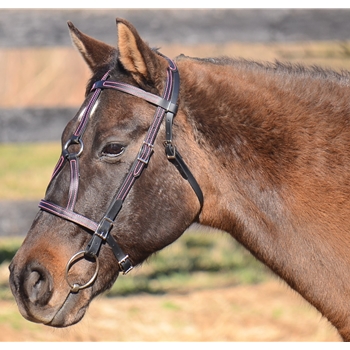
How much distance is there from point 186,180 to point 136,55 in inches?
21.5

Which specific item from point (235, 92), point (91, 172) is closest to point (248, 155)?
point (235, 92)

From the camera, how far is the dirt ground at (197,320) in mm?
4239

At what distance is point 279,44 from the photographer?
491 cm

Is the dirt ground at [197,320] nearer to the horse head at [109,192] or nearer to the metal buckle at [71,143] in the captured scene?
the horse head at [109,192]

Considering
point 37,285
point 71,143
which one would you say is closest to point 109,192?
point 71,143

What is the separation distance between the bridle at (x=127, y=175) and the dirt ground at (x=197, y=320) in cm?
201

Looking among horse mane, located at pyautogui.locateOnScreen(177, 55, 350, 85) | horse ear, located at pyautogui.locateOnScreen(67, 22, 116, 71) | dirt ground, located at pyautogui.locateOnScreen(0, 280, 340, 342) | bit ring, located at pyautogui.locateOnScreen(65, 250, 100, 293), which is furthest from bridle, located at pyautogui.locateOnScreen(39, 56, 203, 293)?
dirt ground, located at pyautogui.locateOnScreen(0, 280, 340, 342)

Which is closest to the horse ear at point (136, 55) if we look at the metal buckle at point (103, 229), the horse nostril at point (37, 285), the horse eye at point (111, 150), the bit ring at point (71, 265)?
the horse eye at point (111, 150)

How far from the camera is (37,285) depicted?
7.39 ft

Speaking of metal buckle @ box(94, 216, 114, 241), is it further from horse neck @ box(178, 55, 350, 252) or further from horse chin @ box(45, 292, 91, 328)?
horse neck @ box(178, 55, 350, 252)

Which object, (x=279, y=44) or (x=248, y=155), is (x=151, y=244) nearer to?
(x=248, y=155)

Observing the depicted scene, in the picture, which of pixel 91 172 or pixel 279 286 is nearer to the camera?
pixel 91 172

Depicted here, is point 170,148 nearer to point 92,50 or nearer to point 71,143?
point 71,143

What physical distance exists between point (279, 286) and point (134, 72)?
3.42 m
